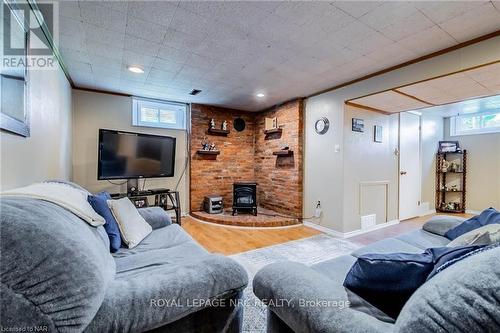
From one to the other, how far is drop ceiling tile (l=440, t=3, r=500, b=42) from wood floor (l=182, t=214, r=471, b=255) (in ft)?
8.52

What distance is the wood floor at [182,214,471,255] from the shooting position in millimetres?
3098

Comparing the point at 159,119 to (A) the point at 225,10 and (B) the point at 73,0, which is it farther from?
(A) the point at 225,10

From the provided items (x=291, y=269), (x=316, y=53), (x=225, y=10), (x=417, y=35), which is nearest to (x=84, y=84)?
(x=225, y=10)

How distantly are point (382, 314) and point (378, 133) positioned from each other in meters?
3.73

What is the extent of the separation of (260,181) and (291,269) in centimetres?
425

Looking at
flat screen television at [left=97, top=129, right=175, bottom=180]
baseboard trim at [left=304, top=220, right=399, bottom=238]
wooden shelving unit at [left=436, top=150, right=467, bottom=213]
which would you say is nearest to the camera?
flat screen television at [left=97, top=129, right=175, bottom=180]

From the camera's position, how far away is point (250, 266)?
2455mm

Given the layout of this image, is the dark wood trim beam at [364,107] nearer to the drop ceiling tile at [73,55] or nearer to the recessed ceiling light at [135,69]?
the recessed ceiling light at [135,69]

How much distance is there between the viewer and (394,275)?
851 mm

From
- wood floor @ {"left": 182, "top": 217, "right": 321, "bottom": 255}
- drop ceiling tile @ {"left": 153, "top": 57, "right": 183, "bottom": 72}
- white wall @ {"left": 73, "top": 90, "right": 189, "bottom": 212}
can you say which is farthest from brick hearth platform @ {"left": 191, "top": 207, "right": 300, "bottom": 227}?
drop ceiling tile @ {"left": 153, "top": 57, "right": 183, "bottom": 72}

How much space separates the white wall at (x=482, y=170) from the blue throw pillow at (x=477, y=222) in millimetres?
4498

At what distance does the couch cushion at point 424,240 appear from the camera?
1860 mm

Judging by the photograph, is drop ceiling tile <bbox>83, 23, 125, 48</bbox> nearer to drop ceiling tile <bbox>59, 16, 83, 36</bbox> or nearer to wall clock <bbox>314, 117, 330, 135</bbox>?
drop ceiling tile <bbox>59, 16, 83, 36</bbox>

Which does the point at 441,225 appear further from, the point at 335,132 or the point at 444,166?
the point at 444,166
